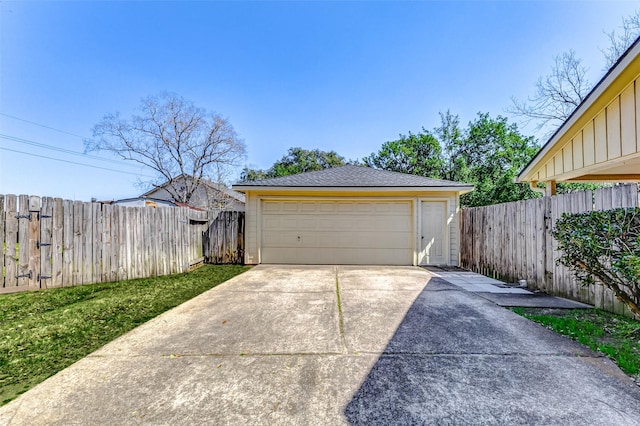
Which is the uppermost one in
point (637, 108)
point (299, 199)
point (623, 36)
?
point (623, 36)

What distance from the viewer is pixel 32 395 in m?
1.91

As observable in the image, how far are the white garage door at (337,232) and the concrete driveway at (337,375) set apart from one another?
4.47 m

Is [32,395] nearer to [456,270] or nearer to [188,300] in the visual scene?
[188,300]

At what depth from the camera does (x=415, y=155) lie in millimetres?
20719

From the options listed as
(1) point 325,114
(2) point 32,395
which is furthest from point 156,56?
(2) point 32,395

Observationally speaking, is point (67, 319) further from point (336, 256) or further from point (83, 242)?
point (336, 256)

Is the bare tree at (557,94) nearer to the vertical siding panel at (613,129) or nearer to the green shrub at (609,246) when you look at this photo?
the vertical siding panel at (613,129)

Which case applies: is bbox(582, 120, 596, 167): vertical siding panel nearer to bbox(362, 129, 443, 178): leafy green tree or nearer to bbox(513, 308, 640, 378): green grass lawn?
bbox(513, 308, 640, 378): green grass lawn

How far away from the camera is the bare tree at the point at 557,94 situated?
13.4m

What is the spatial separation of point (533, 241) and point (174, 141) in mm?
21023

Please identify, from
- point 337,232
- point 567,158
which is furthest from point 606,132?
point 337,232

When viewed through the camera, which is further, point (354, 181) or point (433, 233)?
point (354, 181)

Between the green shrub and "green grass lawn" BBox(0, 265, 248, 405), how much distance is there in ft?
16.4

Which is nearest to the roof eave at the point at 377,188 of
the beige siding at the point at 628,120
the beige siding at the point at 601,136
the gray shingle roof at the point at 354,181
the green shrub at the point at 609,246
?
the gray shingle roof at the point at 354,181
